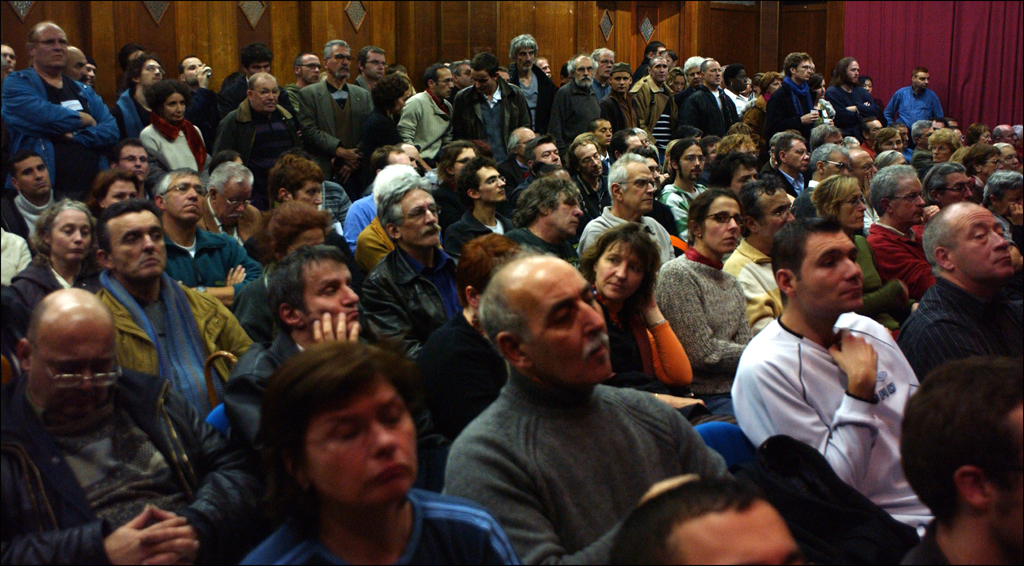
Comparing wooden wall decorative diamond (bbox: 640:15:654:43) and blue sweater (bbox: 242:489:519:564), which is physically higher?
wooden wall decorative diamond (bbox: 640:15:654:43)

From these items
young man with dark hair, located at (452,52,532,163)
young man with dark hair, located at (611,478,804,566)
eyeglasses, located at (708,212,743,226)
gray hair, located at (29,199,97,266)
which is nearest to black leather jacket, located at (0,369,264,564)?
young man with dark hair, located at (611,478,804,566)

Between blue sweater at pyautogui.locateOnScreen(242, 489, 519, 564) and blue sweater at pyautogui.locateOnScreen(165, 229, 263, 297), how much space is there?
216 cm

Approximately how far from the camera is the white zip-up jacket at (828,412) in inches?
79.7

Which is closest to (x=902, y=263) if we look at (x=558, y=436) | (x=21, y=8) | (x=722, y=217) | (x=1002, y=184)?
(x=722, y=217)

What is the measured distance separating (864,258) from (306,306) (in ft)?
7.67

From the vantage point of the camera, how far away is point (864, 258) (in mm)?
3645

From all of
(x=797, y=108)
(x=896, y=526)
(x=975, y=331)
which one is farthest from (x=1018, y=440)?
(x=797, y=108)

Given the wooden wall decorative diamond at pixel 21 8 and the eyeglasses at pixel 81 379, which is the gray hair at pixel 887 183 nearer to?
the eyeglasses at pixel 81 379

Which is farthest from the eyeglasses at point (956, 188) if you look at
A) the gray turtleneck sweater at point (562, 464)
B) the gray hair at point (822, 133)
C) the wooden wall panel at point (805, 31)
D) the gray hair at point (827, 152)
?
the wooden wall panel at point (805, 31)

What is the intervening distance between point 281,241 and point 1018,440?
2.15 meters

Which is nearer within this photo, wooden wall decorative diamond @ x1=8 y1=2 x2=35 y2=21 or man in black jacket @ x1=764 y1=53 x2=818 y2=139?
wooden wall decorative diamond @ x1=8 y1=2 x2=35 y2=21

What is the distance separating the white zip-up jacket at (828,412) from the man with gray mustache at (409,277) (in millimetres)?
1093

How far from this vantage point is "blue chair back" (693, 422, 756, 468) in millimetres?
2078

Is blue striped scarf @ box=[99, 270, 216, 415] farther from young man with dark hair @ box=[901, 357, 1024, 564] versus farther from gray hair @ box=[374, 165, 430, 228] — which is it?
young man with dark hair @ box=[901, 357, 1024, 564]
